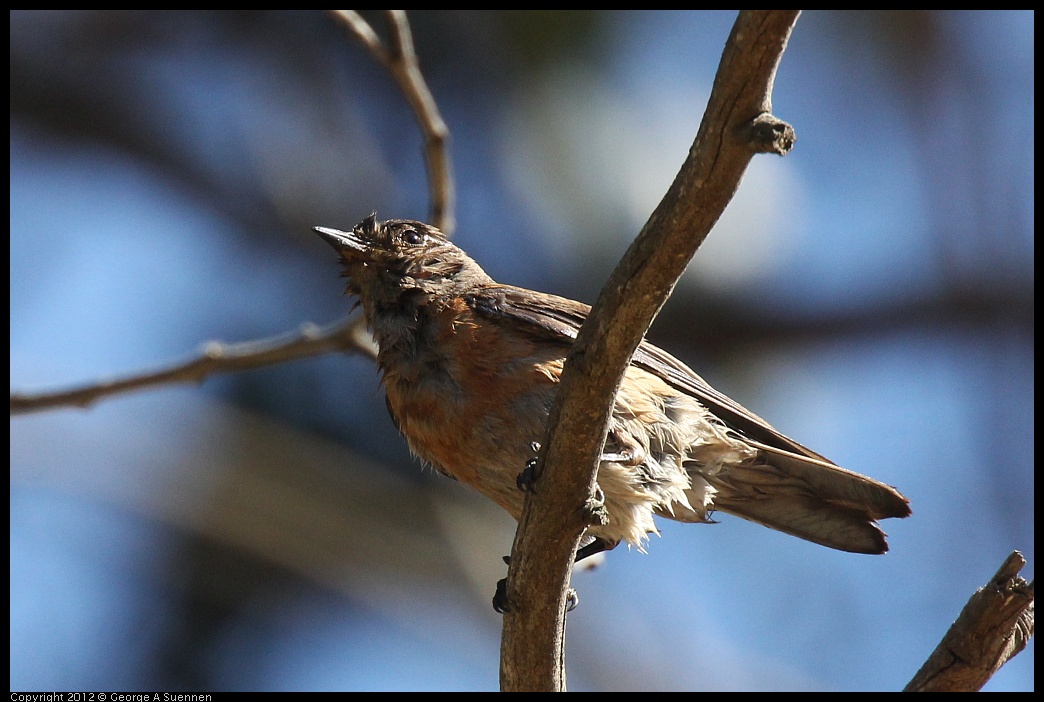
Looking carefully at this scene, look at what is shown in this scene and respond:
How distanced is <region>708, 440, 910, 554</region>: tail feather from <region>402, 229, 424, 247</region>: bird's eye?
2182mm

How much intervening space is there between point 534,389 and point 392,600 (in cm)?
655

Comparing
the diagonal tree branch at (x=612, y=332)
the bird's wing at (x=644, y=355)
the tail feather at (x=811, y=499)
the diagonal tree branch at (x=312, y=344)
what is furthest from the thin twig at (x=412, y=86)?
the diagonal tree branch at (x=612, y=332)

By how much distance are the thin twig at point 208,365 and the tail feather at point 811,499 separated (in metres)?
2.23

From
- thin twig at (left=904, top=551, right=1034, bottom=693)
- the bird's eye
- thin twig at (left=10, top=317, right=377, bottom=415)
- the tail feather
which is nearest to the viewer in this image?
thin twig at (left=904, top=551, right=1034, bottom=693)

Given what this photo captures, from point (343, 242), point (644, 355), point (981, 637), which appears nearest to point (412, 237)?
point (343, 242)

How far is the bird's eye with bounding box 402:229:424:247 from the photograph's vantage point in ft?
20.1

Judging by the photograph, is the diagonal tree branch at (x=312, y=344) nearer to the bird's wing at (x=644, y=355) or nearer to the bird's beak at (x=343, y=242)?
the bird's beak at (x=343, y=242)

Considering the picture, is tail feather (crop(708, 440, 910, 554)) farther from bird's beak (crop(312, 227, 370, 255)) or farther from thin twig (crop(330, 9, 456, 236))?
bird's beak (crop(312, 227, 370, 255))

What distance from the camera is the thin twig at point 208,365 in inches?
218

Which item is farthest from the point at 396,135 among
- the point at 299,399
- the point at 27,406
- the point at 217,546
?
the point at 27,406

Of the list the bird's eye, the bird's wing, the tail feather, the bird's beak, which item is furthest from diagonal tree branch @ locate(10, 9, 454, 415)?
the tail feather

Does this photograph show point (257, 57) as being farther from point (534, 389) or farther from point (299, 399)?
point (534, 389)

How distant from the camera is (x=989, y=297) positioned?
1267cm

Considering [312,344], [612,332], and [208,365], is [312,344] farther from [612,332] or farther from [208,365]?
[612,332]
